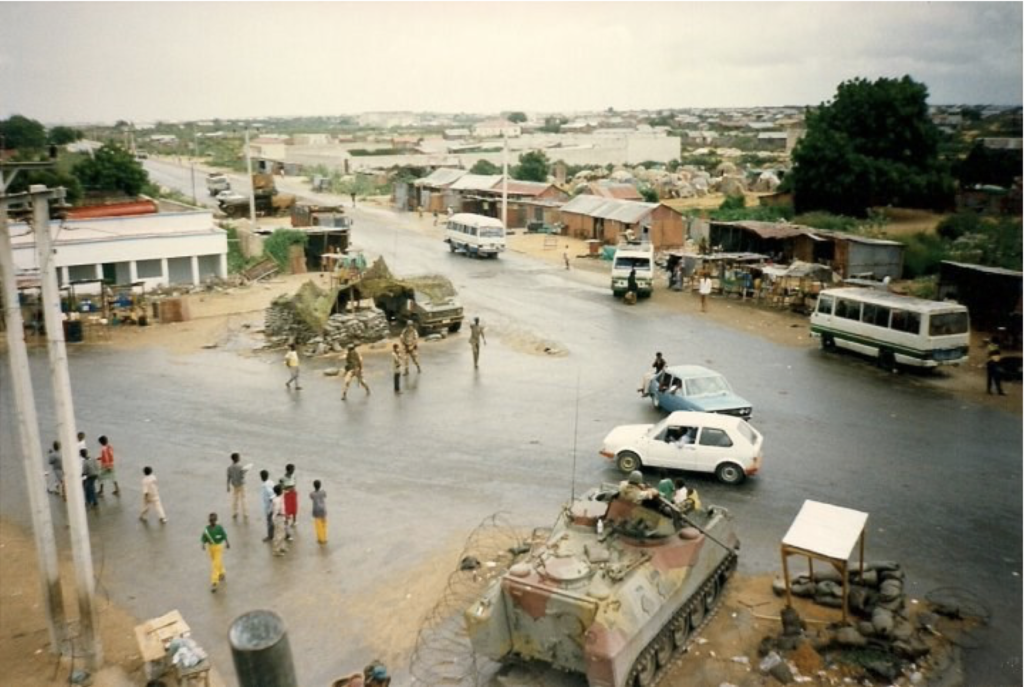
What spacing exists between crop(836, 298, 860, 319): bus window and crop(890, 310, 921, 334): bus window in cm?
143

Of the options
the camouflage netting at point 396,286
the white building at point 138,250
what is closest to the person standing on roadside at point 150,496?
the camouflage netting at point 396,286

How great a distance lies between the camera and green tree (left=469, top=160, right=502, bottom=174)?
278 feet

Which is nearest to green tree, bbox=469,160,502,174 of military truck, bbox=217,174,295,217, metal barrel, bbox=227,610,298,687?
military truck, bbox=217,174,295,217

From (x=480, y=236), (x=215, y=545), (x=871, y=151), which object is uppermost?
(x=871, y=151)

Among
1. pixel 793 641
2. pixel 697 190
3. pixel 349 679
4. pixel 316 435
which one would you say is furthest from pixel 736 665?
pixel 697 190

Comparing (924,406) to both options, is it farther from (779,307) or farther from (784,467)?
(779,307)

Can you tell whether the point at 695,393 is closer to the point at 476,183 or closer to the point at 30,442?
the point at 30,442

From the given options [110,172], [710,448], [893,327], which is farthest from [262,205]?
[710,448]

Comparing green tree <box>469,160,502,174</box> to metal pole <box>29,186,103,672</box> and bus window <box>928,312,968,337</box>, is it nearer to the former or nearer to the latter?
bus window <box>928,312,968,337</box>

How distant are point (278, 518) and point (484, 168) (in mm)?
72791

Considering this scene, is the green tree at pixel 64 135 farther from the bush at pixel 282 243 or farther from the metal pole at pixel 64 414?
the metal pole at pixel 64 414

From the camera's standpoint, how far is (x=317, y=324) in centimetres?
2875

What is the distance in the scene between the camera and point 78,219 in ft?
126

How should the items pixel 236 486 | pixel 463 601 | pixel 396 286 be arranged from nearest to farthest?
pixel 463 601 → pixel 236 486 → pixel 396 286
